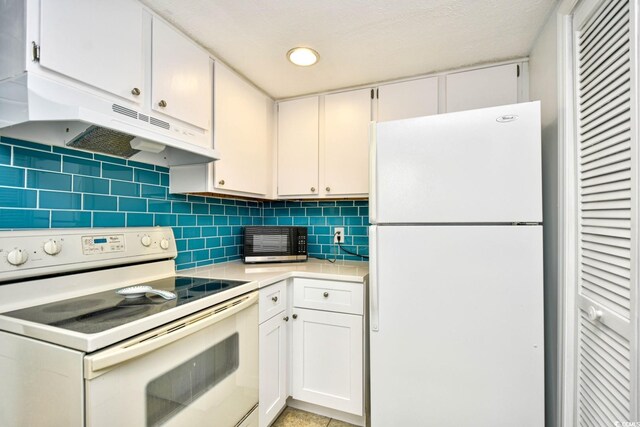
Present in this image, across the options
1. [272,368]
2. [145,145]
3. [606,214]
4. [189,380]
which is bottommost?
[272,368]

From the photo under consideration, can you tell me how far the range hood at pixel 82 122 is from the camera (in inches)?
37.3

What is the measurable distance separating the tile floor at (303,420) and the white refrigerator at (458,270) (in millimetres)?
447

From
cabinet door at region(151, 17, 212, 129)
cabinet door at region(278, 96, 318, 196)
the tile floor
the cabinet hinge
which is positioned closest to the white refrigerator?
the tile floor

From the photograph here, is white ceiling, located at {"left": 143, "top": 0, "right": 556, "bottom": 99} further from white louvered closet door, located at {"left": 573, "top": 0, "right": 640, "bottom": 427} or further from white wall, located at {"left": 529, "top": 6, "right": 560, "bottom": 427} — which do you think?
Result: white louvered closet door, located at {"left": 573, "top": 0, "right": 640, "bottom": 427}

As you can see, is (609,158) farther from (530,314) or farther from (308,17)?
(308,17)

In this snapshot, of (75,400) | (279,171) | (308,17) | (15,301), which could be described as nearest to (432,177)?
(308,17)

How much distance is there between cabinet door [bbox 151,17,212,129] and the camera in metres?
1.38

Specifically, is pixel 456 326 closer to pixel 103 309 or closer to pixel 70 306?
pixel 103 309

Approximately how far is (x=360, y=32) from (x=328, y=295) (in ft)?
4.62

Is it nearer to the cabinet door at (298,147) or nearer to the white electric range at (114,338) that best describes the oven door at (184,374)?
the white electric range at (114,338)

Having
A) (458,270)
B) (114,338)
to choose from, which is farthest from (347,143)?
(114,338)

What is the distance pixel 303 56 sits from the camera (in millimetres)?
1709

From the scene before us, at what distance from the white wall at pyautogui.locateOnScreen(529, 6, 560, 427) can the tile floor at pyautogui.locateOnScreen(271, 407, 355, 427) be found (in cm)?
106

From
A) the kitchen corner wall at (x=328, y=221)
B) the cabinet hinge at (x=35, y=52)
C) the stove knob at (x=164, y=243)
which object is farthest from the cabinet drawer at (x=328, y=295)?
the cabinet hinge at (x=35, y=52)
